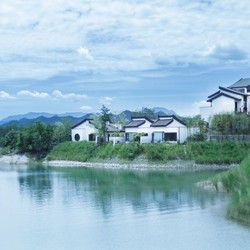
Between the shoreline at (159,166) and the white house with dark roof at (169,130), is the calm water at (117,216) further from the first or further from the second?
the white house with dark roof at (169,130)

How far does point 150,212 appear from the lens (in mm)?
16922

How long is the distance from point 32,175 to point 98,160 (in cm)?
674

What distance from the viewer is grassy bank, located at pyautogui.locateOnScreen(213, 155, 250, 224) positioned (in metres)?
14.0

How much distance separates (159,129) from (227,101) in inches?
217

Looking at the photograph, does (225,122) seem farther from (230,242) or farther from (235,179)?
(230,242)

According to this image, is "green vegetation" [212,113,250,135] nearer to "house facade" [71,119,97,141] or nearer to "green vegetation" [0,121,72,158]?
"house facade" [71,119,97,141]

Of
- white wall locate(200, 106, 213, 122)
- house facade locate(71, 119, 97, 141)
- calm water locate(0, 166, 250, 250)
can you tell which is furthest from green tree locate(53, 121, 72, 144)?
calm water locate(0, 166, 250, 250)

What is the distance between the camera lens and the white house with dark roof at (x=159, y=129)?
36281mm

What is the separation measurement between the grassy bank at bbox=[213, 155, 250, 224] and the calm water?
0.33 metres

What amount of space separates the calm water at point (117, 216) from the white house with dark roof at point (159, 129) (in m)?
8.98

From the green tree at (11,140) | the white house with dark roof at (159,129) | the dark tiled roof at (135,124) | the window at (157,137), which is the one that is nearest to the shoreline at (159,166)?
the white house with dark roof at (159,129)

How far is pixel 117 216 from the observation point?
16.3 meters

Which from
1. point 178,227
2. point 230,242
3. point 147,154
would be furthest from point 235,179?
point 147,154

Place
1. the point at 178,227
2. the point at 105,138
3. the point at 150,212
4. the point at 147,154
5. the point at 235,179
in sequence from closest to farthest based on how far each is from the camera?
the point at 178,227 → the point at 150,212 → the point at 235,179 → the point at 147,154 → the point at 105,138
